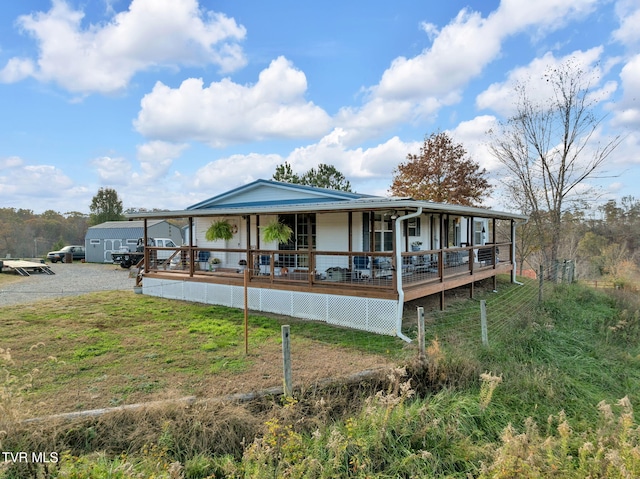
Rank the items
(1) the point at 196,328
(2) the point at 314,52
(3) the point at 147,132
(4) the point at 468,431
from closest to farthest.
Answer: (4) the point at 468,431, (1) the point at 196,328, (2) the point at 314,52, (3) the point at 147,132

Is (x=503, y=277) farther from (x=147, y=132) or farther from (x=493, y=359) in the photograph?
(x=147, y=132)

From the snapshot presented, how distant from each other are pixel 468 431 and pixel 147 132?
17.4m

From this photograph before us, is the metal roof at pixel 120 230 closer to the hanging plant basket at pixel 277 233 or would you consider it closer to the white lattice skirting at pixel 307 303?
the white lattice skirting at pixel 307 303

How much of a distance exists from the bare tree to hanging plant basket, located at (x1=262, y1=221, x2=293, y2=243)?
16.0 meters

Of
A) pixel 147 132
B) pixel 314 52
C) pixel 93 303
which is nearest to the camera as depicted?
pixel 93 303

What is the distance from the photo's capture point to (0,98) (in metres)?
12.8

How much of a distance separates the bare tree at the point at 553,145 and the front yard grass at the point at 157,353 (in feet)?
57.6

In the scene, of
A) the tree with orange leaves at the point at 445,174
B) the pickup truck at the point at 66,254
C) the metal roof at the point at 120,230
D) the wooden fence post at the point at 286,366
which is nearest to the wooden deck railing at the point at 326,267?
the wooden fence post at the point at 286,366

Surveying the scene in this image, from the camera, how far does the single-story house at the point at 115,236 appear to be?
98.8 ft

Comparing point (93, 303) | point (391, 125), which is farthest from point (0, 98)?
point (391, 125)

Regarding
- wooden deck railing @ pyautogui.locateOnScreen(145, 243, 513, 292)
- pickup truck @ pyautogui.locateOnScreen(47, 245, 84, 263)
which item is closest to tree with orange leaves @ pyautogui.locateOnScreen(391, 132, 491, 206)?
wooden deck railing @ pyautogui.locateOnScreen(145, 243, 513, 292)

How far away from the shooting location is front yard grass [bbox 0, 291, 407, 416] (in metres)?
5.13

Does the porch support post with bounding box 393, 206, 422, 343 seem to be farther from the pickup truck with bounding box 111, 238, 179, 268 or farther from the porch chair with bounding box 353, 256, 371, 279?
the pickup truck with bounding box 111, 238, 179, 268

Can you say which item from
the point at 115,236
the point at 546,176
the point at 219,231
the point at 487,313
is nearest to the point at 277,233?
the point at 219,231
